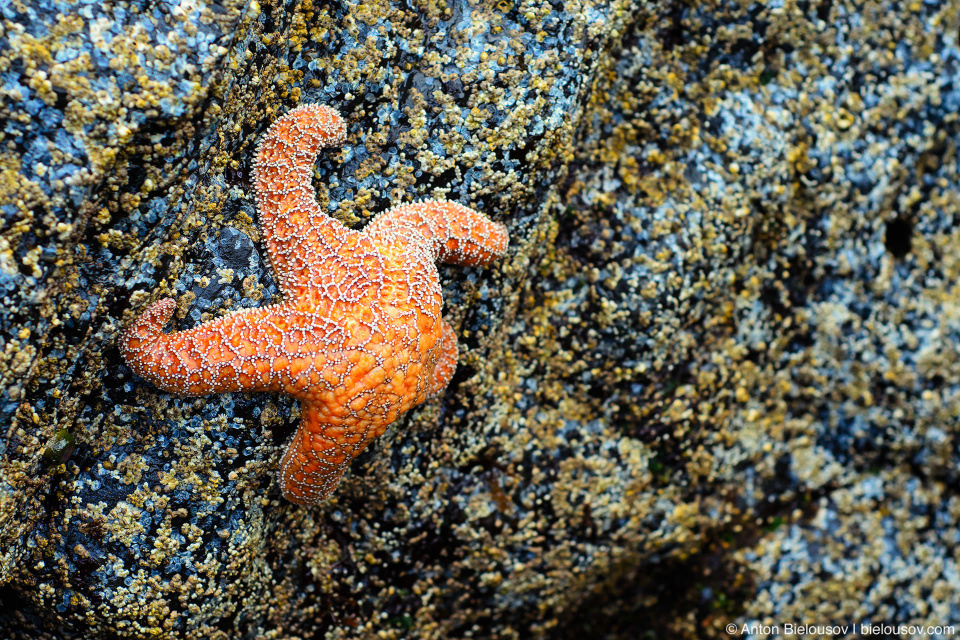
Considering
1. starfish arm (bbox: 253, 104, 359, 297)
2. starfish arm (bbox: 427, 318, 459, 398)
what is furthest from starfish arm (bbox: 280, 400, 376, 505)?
starfish arm (bbox: 253, 104, 359, 297)

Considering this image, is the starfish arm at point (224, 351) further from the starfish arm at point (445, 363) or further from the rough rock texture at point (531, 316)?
the starfish arm at point (445, 363)

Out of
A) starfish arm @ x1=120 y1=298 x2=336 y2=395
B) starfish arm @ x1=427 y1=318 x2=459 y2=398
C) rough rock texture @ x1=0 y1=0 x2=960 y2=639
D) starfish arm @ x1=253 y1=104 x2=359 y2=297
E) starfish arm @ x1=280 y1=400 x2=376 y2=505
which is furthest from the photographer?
starfish arm @ x1=427 y1=318 x2=459 y2=398

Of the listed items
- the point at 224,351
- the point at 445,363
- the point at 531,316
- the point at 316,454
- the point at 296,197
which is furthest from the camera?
the point at 531,316

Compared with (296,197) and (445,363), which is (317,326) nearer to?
(296,197)

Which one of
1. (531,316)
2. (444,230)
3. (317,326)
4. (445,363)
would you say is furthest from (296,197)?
(531,316)

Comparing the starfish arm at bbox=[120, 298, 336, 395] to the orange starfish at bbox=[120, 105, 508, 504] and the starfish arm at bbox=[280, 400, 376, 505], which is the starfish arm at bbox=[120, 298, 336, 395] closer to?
the orange starfish at bbox=[120, 105, 508, 504]

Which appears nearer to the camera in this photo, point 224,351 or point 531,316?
point 224,351
